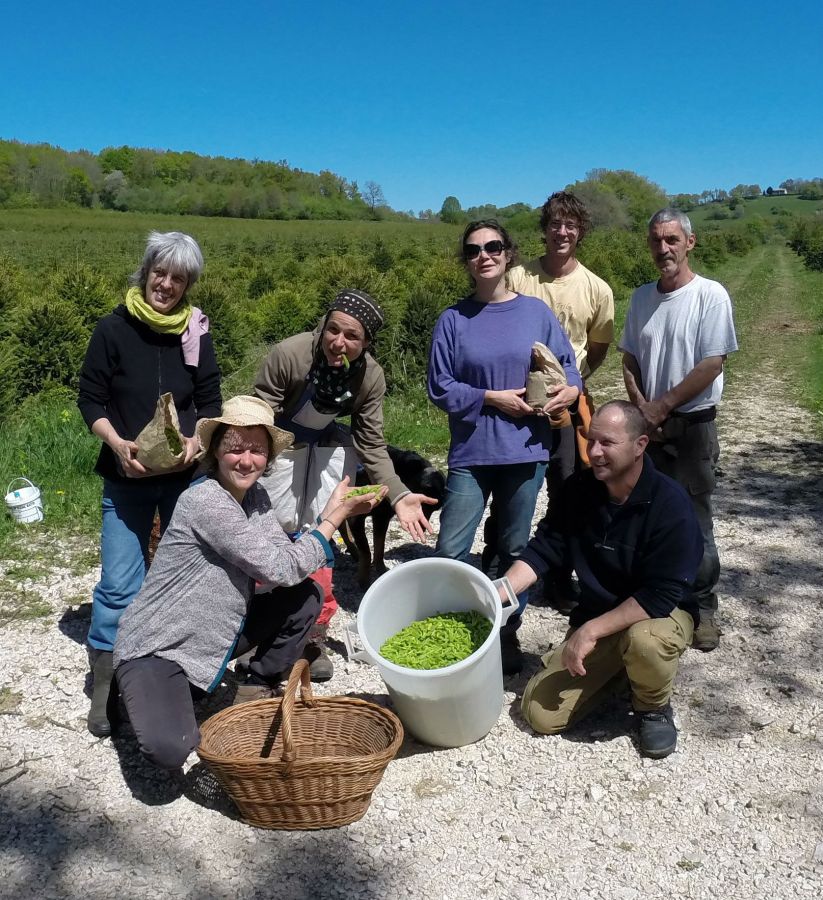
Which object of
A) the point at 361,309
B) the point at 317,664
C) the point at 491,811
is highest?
the point at 361,309

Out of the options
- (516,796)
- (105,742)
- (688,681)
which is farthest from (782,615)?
(105,742)

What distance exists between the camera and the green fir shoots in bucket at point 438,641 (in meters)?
3.07

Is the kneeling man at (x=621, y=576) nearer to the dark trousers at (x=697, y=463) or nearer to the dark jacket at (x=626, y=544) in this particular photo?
the dark jacket at (x=626, y=544)

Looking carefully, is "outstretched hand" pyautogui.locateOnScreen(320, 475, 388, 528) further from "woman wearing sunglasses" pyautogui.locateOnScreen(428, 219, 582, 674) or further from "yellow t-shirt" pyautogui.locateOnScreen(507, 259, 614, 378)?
"yellow t-shirt" pyautogui.locateOnScreen(507, 259, 614, 378)

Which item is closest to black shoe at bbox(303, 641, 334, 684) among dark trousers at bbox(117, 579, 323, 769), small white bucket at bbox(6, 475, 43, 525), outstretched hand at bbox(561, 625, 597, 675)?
dark trousers at bbox(117, 579, 323, 769)

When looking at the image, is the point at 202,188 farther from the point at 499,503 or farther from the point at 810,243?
the point at 499,503

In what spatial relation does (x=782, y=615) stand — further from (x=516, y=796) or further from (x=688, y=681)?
(x=516, y=796)

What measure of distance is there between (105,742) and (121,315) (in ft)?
5.82

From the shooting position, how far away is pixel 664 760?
3.05 m

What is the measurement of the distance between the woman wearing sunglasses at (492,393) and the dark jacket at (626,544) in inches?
11.0

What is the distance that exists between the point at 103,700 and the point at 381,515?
6.19 ft

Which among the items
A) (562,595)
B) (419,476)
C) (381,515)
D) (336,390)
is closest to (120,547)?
(336,390)

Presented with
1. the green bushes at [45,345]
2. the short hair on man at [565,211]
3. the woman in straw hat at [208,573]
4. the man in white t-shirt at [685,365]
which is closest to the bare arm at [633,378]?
the man in white t-shirt at [685,365]

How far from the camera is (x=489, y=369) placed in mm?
3467
